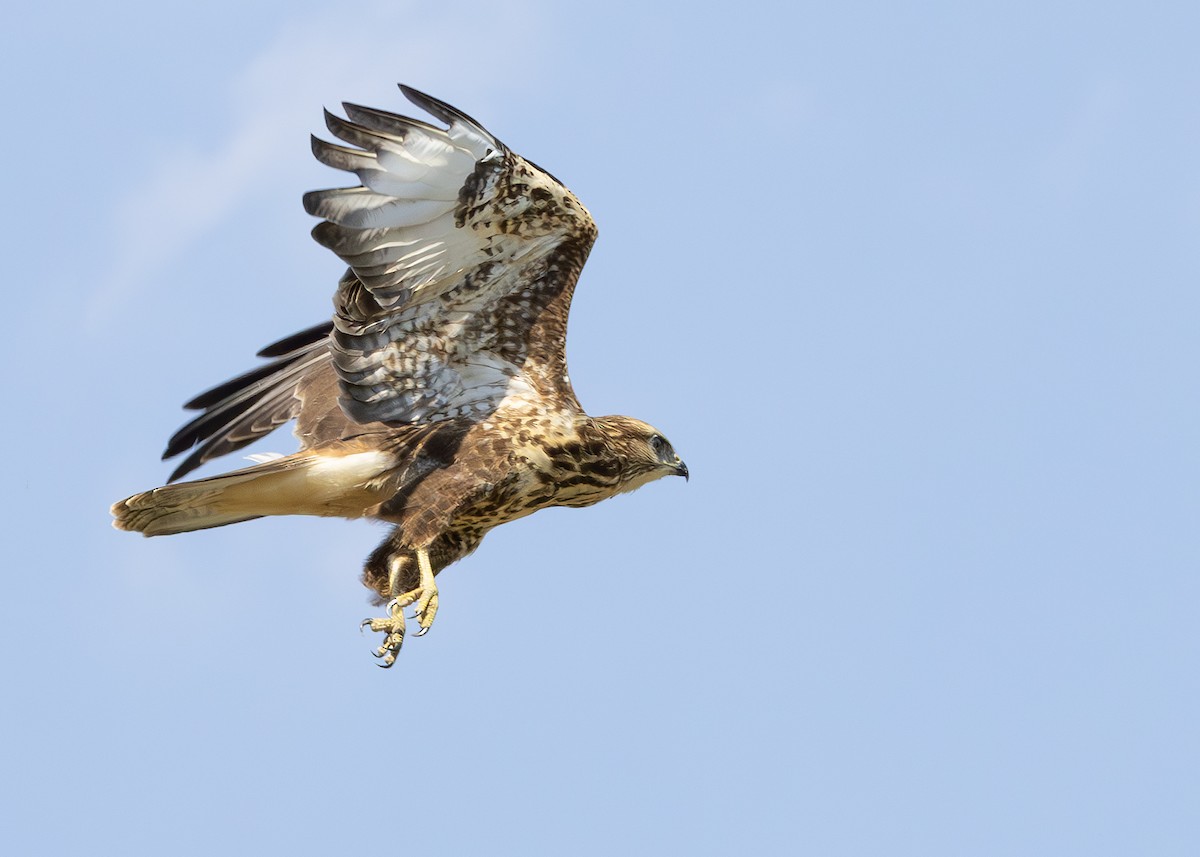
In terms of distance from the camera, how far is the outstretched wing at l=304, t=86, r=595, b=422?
853 centimetres

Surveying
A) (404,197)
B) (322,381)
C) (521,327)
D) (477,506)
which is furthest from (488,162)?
(322,381)

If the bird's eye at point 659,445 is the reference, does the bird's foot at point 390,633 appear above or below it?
A: below

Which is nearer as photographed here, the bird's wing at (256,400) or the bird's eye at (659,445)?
the bird's eye at (659,445)

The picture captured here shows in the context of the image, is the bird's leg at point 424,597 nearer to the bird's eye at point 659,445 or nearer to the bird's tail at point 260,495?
the bird's tail at point 260,495

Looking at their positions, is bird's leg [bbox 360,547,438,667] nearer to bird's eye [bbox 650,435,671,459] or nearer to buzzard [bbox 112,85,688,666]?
buzzard [bbox 112,85,688,666]

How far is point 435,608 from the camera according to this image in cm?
880

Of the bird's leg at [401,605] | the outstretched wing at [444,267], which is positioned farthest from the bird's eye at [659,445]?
the bird's leg at [401,605]

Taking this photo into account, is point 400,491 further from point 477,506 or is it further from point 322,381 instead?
point 322,381

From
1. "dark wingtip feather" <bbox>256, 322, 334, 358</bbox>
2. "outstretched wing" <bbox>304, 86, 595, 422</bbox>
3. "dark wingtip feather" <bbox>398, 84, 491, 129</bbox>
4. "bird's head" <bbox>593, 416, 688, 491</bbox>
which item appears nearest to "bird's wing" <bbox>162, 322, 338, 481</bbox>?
"dark wingtip feather" <bbox>256, 322, 334, 358</bbox>

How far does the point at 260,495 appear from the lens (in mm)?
9328

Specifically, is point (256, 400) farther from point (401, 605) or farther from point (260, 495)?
point (401, 605)

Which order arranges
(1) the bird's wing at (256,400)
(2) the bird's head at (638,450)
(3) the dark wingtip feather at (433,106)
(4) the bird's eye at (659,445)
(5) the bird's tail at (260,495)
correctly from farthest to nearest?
(1) the bird's wing at (256,400)
(4) the bird's eye at (659,445)
(2) the bird's head at (638,450)
(5) the bird's tail at (260,495)
(3) the dark wingtip feather at (433,106)

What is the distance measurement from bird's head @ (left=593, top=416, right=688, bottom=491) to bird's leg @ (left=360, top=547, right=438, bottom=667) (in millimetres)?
1215

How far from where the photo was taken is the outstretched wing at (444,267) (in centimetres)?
853
